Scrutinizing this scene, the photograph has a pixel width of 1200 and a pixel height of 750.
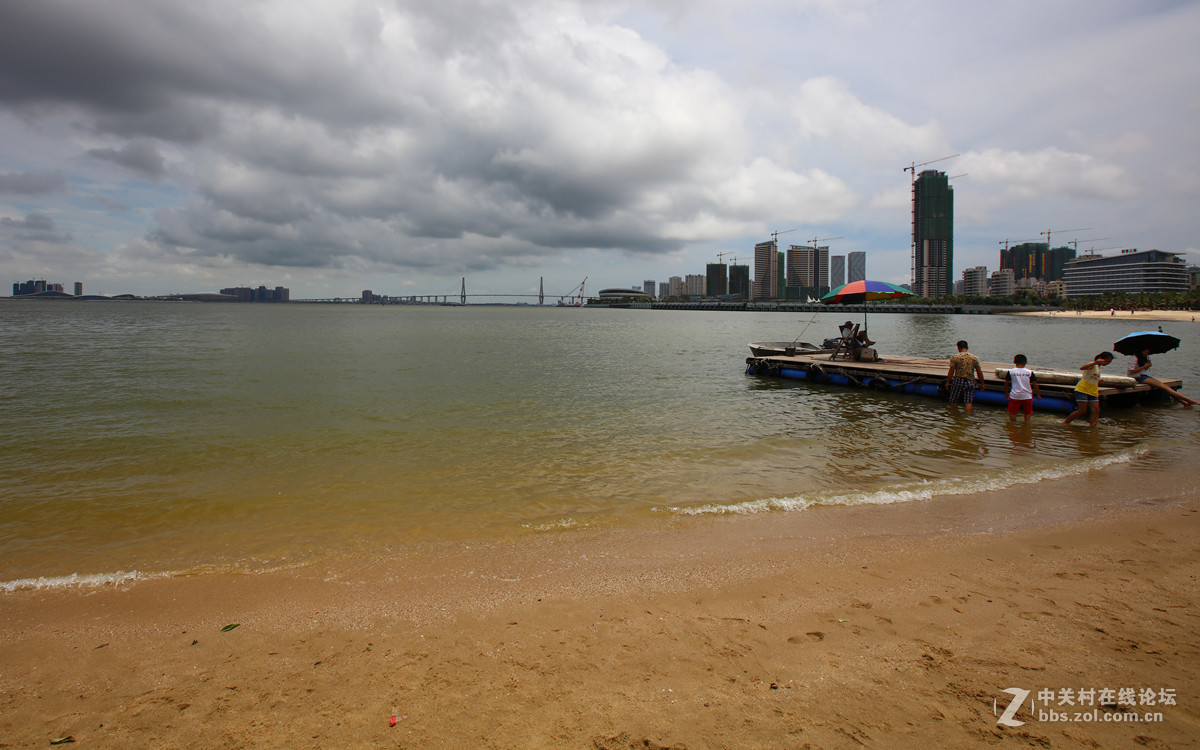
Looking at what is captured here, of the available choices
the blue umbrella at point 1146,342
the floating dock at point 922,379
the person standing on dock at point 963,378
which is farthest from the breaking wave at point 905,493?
the blue umbrella at point 1146,342

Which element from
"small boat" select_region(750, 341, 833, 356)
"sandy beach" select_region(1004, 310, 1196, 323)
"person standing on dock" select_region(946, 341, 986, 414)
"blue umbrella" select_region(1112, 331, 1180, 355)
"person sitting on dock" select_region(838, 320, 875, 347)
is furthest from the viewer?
"sandy beach" select_region(1004, 310, 1196, 323)

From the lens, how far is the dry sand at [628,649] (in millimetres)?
3861

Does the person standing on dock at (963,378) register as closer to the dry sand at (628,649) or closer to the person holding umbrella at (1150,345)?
the person holding umbrella at (1150,345)

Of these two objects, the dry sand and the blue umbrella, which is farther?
the blue umbrella

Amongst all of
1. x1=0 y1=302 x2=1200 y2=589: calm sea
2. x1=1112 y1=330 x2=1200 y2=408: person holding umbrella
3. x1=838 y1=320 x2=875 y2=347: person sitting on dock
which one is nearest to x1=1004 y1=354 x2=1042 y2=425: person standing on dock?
x1=0 y1=302 x2=1200 y2=589: calm sea

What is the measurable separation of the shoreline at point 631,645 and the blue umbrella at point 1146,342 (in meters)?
13.7

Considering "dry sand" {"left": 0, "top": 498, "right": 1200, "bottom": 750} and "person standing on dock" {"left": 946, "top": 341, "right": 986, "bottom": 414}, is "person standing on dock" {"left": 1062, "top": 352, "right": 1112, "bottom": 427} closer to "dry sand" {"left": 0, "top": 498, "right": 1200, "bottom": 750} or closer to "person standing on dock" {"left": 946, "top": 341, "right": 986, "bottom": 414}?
"person standing on dock" {"left": 946, "top": 341, "right": 986, "bottom": 414}

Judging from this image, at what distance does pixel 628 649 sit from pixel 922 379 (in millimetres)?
21717

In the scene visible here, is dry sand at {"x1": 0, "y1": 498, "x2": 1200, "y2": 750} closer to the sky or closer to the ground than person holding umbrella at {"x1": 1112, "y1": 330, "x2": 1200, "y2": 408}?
closer to the ground

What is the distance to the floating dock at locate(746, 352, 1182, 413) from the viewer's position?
18.6m

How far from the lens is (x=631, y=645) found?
490 centimetres

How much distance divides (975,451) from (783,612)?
10555 mm

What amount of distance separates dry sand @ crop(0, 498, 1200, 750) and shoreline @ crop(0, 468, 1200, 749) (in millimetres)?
23

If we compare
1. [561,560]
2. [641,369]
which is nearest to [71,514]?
[561,560]
